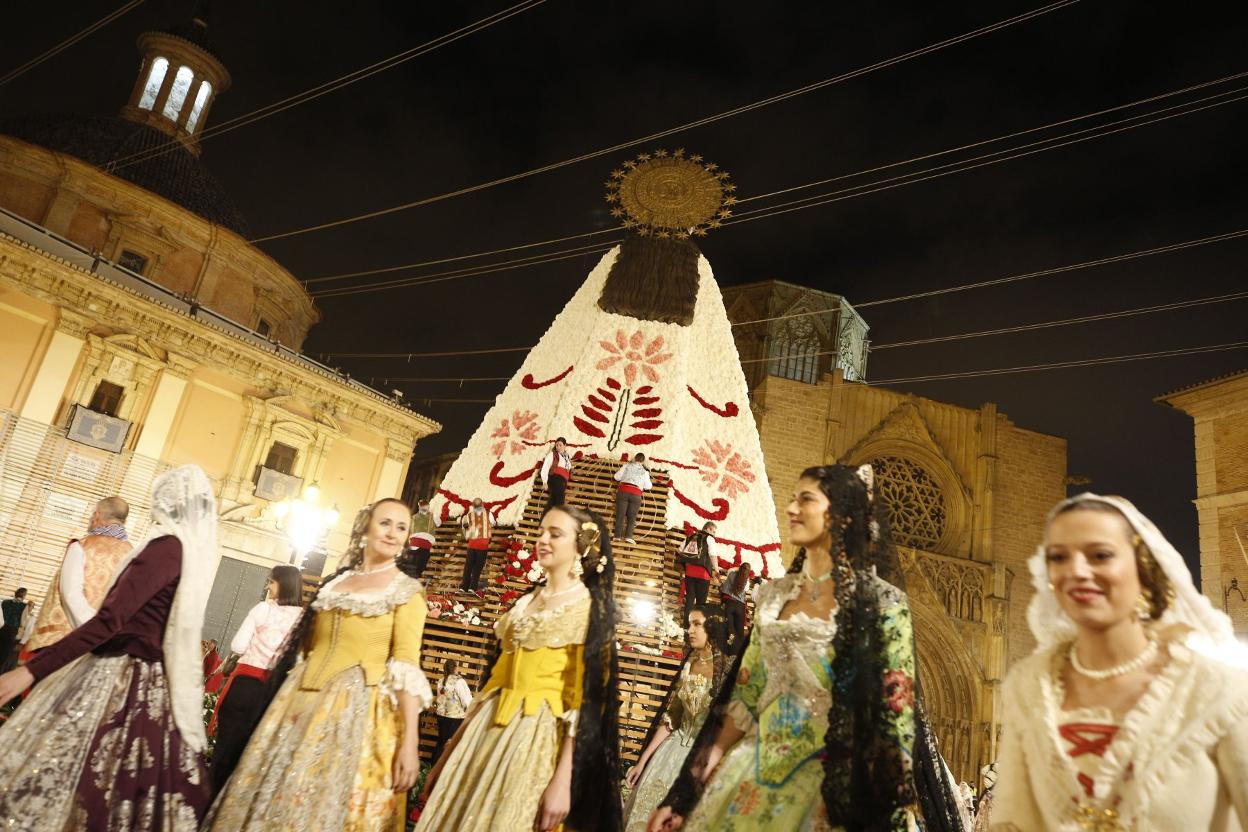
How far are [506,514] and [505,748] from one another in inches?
224

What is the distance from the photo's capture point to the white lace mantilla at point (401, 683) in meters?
3.39

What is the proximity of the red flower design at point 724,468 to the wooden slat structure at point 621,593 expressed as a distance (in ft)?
2.02

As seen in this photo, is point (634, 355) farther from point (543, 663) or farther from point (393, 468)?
point (393, 468)

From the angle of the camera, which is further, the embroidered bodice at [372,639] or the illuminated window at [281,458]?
the illuminated window at [281,458]

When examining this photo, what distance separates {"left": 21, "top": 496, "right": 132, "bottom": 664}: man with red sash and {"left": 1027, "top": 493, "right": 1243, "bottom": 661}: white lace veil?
4543mm

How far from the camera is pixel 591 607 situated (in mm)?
3566

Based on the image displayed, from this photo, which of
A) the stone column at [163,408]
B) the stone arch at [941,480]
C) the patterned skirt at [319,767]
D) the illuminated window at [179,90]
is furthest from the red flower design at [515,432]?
the illuminated window at [179,90]


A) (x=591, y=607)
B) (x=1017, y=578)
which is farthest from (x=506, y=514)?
(x=1017, y=578)

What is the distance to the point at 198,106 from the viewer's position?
102 feet

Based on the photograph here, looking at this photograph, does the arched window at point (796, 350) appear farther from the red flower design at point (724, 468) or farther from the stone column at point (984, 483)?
the red flower design at point (724, 468)

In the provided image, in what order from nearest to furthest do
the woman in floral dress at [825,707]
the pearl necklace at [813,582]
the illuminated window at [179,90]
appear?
the woman in floral dress at [825,707], the pearl necklace at [813,582], the illuminated window at [179,90]

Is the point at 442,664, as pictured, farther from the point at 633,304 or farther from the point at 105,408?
the point at 105,408

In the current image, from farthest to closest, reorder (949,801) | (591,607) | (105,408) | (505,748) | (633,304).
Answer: (105,408)
(633,304)
(591,607)
(505,748)
(949,801)

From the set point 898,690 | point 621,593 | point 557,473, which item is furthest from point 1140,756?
point 557,473
